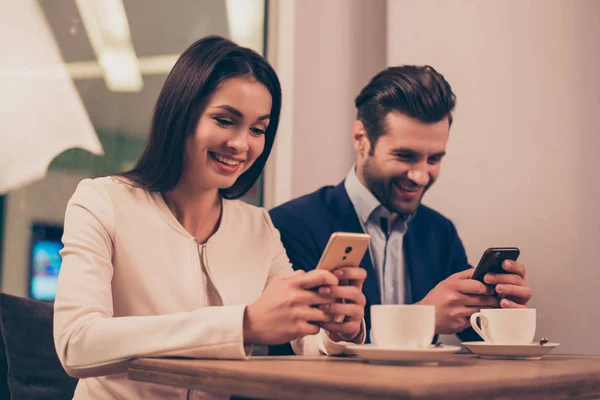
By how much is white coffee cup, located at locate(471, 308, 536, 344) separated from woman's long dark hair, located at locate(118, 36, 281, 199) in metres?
0.76

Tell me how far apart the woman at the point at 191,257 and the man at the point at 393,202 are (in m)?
0.42

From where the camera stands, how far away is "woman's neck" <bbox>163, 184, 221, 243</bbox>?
5.25 ft

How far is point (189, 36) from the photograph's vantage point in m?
2.70

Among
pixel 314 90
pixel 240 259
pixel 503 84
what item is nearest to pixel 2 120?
pixel 240 259

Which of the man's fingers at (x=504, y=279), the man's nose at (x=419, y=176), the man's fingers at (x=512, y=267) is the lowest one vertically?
the man's fingers at (x=504, y=279)

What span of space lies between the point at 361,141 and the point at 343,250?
1251 millimetres

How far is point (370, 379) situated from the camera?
80cm

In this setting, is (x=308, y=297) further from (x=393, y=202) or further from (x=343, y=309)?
(x=393, y=202)

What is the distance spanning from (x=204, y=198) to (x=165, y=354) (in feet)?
1.88

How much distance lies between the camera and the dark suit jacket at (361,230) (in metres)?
2.11

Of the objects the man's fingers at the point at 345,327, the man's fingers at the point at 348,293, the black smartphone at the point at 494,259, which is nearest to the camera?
the man's fingers at the point at 348,293

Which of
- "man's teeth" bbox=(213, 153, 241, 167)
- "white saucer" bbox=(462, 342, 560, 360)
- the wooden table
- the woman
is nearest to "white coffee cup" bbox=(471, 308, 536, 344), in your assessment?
A: "white saucer" bbox=(462, 342, 560, 360)

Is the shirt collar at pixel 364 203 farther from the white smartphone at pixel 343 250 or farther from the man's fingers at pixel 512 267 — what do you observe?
the white smartphone at pixel 343 250

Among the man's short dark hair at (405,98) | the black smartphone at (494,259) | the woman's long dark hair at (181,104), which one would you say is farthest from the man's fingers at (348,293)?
the man's short dark hair at (405,98)
